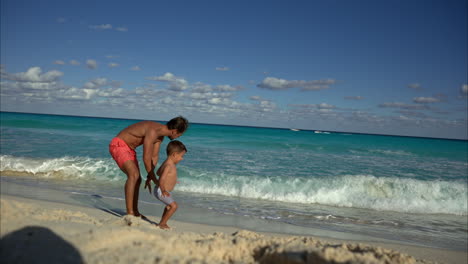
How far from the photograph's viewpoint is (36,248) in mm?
2412

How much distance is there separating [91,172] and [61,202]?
416 cm

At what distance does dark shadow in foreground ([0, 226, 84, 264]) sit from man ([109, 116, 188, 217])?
5.26 ft

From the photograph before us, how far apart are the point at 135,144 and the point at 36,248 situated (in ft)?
7.04

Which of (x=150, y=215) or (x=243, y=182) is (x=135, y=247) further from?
(x=243, y=182)

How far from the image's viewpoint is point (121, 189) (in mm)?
7816

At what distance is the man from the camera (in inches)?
165

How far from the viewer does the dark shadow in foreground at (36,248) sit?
2.28 m

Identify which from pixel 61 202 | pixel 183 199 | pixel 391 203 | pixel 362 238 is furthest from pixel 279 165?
pixel 61 202

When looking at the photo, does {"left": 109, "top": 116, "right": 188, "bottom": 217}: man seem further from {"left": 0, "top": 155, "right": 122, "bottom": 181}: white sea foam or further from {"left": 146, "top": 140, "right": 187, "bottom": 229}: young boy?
{"left": 0, "top": 155, "right": 122, "bottom": 181}: white sea foam

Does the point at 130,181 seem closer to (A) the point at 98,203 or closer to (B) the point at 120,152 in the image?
(B) the point at 120,152

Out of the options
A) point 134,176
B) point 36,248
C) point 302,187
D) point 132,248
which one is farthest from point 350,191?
point 36,248

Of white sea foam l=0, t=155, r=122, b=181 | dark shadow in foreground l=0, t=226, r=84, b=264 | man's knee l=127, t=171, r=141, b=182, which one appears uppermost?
man's knee l=127, t=171, r=141, b=182

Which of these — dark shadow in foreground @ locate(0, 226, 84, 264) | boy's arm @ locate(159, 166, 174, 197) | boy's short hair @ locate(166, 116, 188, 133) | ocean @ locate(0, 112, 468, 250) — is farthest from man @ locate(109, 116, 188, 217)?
ocean @ locate(0, 112, 468, 250)

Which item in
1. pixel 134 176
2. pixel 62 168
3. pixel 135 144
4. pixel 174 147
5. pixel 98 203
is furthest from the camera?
pixel 62 168
